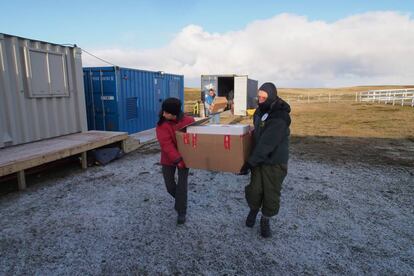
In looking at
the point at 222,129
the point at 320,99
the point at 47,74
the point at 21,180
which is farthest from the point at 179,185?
the point at 320,99

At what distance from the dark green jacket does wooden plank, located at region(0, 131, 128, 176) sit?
162 inches

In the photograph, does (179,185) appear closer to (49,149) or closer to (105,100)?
(49,149)

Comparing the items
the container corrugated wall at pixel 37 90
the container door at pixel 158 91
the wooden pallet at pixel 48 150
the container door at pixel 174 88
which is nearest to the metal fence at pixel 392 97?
the container door at pixel 174 88

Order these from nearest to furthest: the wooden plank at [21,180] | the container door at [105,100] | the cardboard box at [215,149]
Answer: the cardboard box at [215,149] → the wooden plank at [21,180] → the container door at [105,100]

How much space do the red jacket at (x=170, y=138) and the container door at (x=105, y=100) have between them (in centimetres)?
629

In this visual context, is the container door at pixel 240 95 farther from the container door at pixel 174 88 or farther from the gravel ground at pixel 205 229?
the gravel ground at pixel 205 229

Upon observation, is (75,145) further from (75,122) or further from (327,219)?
(327,219)

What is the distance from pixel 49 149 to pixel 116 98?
3.85 metres

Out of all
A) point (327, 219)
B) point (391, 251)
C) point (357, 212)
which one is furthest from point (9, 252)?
point (357, 212)

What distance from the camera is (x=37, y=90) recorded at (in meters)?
6.32

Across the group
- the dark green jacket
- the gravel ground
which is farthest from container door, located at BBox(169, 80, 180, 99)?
the dark green jacket

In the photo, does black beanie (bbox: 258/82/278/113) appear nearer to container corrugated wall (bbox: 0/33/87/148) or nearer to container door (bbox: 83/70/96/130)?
container corrugated wall (bbox: 0/33/87/148)

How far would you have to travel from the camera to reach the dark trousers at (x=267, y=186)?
3311mm

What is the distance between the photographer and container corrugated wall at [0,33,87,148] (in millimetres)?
5742
